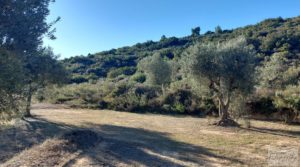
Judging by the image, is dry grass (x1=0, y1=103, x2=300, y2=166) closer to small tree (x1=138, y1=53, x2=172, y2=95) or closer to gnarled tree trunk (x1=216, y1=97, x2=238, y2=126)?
gnarled tree trunk (x1=216, y1=97, x2=238, y2=126)

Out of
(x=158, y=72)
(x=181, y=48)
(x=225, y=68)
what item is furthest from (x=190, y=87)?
(x=181, y=48)

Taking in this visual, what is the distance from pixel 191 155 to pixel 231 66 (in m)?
8.30

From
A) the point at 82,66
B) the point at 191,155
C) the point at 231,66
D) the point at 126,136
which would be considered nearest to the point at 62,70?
the point at 126,136

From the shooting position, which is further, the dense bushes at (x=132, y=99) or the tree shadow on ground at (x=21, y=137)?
the dense bushes at (x=132, y=99)

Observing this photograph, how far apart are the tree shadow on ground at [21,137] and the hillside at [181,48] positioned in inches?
808

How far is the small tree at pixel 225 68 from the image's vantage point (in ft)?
60.6

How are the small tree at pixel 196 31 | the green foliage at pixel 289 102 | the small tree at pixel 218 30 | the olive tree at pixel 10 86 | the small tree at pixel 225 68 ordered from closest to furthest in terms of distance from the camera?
the olive tree at pixel 10 86 → the small tree at pixel 225 68 → the green foliage at pixel 289 102 → the small tree at pixel 218 30 → the small tree at pixel 196 31

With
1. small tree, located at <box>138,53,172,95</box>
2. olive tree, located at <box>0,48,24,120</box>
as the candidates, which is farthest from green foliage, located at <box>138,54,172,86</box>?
olive tree, located at <box>0,48,24,120</box>

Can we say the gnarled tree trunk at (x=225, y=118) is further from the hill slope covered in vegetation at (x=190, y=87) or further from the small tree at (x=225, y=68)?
the hill slope covered in vegetation at (x=190, y=87)

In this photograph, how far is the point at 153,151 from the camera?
40.5 ft

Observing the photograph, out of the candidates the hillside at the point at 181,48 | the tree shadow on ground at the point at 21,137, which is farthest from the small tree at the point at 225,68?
the hillside at the point at 181,48

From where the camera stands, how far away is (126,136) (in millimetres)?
15719

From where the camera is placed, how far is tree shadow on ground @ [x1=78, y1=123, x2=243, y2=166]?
10750 mm

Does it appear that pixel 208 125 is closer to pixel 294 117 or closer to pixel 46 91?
pixel 294 117
